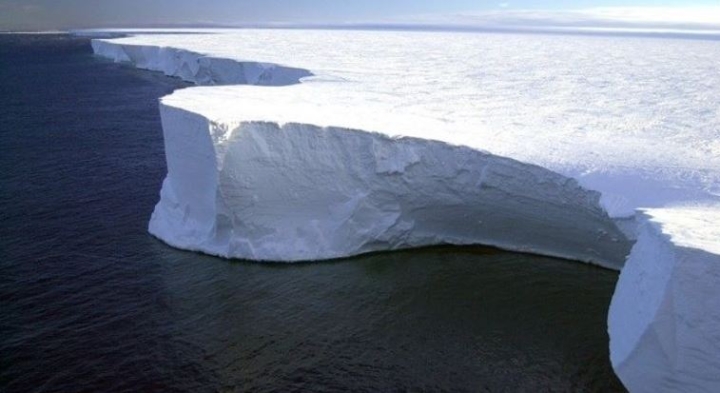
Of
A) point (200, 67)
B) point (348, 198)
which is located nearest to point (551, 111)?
point (348, 198)

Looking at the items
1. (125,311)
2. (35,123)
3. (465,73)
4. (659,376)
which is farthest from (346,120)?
(35,123)

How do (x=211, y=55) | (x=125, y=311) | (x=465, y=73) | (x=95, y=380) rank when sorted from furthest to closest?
Result: 1. (x=211, y=55)
2. (x=465, y=73)
3. (x=125, y=311)
4. (x=95, y=380)

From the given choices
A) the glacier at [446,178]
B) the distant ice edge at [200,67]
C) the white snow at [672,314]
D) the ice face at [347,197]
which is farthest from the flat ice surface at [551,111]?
the white snow at [672,314]

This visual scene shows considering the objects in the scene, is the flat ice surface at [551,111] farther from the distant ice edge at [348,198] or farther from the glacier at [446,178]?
the distant ice edge at [348,198]

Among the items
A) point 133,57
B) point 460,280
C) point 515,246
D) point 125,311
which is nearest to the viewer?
point 125,311

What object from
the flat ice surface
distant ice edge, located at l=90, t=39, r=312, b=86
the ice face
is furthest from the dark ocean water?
distant ice edge, located at l=90, t=39, r=312, b=86

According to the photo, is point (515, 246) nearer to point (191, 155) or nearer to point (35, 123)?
point (191, 155)
